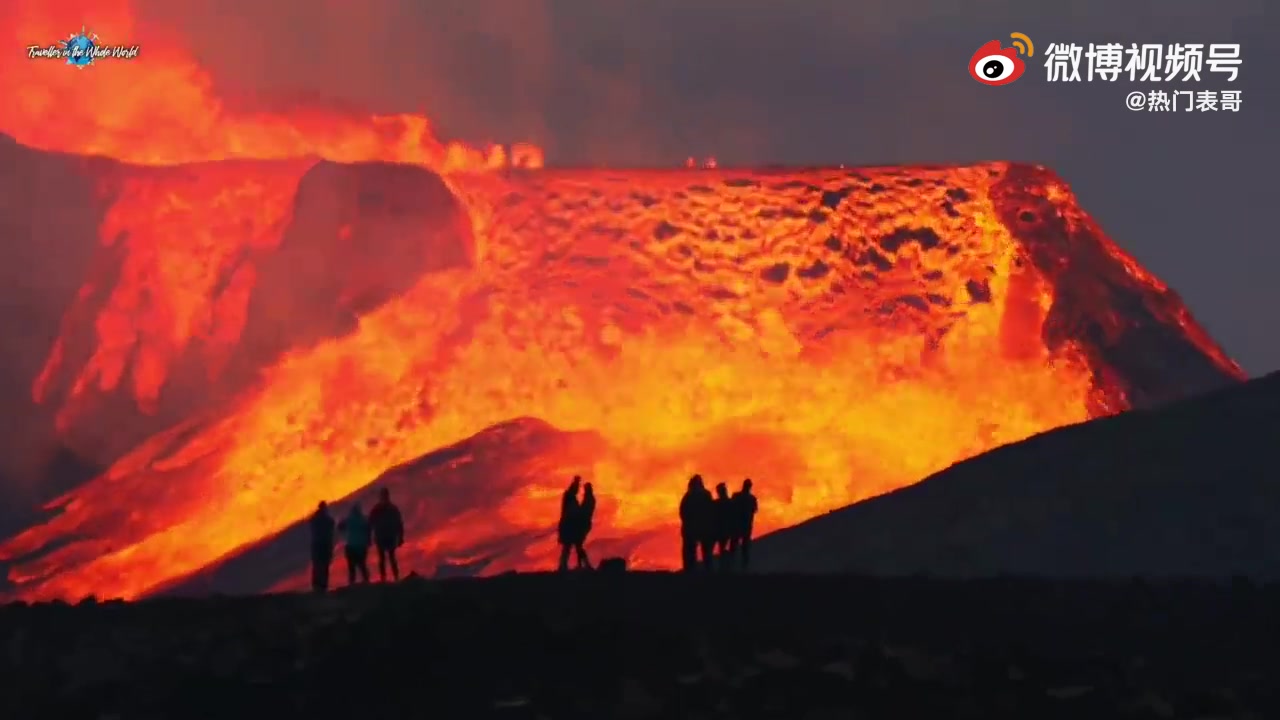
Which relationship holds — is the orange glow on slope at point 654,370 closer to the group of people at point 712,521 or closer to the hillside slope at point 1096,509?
the hillside slope at point 1096,509

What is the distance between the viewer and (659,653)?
35.6m

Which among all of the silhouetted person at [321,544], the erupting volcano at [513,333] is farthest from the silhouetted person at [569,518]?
the erupting volcano at [513,333]

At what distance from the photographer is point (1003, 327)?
77000 millimetres

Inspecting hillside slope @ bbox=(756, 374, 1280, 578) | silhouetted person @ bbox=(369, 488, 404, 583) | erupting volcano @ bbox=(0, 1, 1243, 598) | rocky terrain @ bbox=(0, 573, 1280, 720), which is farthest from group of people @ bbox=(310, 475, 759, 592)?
erupting volcano @ bbox=(0, 1, 1243, 598)

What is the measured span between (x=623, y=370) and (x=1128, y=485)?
20.8 metres

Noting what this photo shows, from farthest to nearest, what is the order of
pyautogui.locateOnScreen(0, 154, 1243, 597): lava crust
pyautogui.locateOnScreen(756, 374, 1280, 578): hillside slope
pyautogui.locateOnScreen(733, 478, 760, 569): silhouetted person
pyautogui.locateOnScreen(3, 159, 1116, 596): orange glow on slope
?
pyautogui.locateOnScreen(3, 159, 1116, 596): orange glow on slope → pyautogui.locateOnScreen(0, 154, 1243, 597): lava crust → pyautogui.locateOnScreen(756, 374, 1280, 578): hillside slope → pyautogui.locateOnScreen(733, 478, 760, 569): silhouetted person

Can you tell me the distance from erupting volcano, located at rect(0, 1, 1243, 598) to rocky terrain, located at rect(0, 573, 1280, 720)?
90.4 feet

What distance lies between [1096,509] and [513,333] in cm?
2408

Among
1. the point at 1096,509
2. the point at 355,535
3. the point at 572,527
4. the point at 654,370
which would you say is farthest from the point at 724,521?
the point at 654,370

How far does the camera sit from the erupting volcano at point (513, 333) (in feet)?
240

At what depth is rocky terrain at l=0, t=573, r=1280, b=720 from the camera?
33.6m

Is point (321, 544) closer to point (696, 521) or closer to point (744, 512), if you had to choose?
point (696, 521)

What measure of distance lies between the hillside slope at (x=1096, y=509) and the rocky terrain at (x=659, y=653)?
43.6 ft

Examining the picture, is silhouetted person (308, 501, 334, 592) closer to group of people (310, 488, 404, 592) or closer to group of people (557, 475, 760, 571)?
group of people (310, 488, 404, 592)
